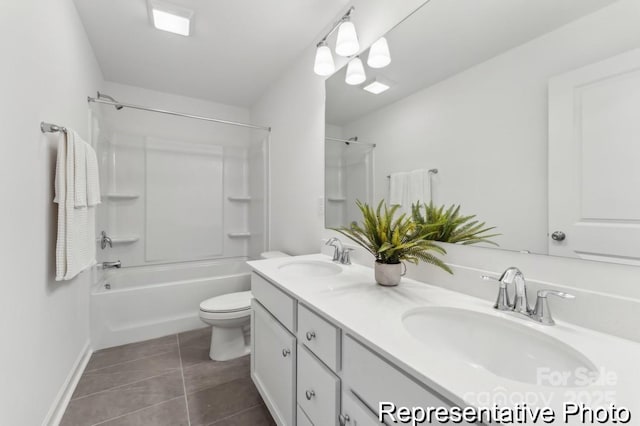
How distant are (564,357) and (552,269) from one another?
0.29 metres

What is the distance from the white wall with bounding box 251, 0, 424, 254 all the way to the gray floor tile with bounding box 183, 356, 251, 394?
3.10 feet

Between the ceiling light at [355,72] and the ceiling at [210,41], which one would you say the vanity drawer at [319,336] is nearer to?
the ceiling light at [355,72]

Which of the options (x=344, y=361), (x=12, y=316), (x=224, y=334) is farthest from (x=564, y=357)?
(x=224, y=334)

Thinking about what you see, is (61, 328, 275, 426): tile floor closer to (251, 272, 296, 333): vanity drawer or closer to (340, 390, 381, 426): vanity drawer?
(251, 272, 296, 333): vanity drawer

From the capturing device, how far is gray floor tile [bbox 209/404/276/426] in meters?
1.40

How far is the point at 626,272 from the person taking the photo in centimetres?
71

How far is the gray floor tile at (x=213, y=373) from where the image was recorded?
1708 mm

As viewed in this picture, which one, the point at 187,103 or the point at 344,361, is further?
the point at 187,103

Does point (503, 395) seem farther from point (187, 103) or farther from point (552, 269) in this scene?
point (187, 103)

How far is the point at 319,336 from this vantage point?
0.92m

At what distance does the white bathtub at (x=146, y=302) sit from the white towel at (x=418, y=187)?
1.99m

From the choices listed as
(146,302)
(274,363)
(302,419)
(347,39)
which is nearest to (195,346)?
(146,302)

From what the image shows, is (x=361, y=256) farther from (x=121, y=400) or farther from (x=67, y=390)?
(x=67, y=390)

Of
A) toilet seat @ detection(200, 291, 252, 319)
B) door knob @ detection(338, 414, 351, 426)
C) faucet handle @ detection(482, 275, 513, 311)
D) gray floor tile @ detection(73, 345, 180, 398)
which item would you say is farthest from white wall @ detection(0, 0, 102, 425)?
faucet handle @ detection(482, 275, 513, 311)
